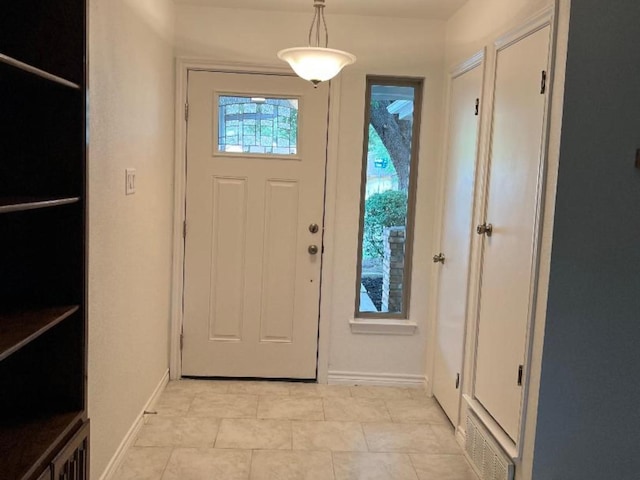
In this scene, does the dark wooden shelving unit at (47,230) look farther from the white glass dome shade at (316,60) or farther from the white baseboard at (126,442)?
the white glass dome shade at (316,60)

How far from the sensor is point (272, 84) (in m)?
3.62

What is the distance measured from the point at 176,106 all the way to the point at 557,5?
7.47ft

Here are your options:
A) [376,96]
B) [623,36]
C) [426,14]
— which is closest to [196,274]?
[376,96]

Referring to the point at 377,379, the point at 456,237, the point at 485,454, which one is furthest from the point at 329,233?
the point at 485,454

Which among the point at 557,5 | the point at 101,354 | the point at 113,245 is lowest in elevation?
the point at 101,354

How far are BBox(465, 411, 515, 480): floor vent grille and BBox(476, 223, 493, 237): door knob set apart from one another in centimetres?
85

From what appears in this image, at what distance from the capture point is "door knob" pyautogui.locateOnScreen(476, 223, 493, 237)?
8.82 ft

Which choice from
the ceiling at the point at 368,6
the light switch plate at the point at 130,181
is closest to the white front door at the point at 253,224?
the ceiling at the point at 368,6

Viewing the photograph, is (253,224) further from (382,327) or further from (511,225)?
(511,225)

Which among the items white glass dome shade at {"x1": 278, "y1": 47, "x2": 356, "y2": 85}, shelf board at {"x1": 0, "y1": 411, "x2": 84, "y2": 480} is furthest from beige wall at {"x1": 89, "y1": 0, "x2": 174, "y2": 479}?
white glass dome shade at {"x1": 278, "y1": 47, "x2": 356, "y2": 85}

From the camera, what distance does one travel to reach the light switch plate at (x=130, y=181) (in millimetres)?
2627

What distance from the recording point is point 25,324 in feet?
4.83

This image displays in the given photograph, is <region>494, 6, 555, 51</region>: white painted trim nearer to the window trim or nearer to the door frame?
the door frame

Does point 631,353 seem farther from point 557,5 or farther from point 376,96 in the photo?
point 376,96
